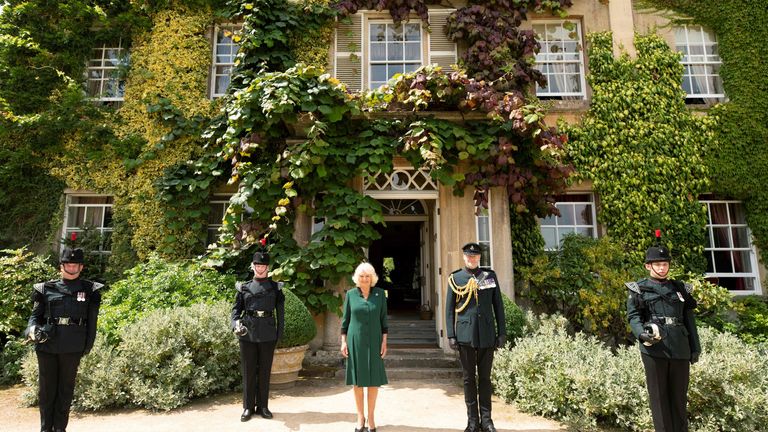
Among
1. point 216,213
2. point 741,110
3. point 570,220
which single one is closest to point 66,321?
point 216,213

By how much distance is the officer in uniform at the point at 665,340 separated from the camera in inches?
153

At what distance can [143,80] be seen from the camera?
30.9 ft

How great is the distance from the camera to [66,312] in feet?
14.0

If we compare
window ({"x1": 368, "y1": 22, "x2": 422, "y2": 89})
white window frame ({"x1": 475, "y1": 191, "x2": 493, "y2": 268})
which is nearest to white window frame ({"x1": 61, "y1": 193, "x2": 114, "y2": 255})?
window ({"x1": 368, "y1": 22, "x2": 422, "y2": 89})

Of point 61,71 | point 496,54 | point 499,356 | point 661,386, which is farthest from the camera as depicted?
point 61,71

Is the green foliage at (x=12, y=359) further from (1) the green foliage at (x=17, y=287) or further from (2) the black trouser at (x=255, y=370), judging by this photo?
(2) the black trouser at (x=255, y=370)

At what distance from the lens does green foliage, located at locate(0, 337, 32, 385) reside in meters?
6.67

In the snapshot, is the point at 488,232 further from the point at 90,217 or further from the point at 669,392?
the point at 90,217

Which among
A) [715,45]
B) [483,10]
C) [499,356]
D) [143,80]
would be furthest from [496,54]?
[143,80]

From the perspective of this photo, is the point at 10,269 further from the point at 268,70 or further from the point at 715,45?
the point at 715,45

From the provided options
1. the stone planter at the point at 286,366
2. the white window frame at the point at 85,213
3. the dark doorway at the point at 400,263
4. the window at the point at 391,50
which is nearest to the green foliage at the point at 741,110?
the window at the point at 391,50

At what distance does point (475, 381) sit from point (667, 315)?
1.92 meters

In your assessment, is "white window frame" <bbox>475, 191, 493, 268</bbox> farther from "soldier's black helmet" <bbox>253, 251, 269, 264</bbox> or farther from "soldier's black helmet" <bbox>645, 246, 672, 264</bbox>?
"soldier's black helmet" <bbox>253, 251, 269, 264</bbox>

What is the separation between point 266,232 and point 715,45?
34.0 ft
